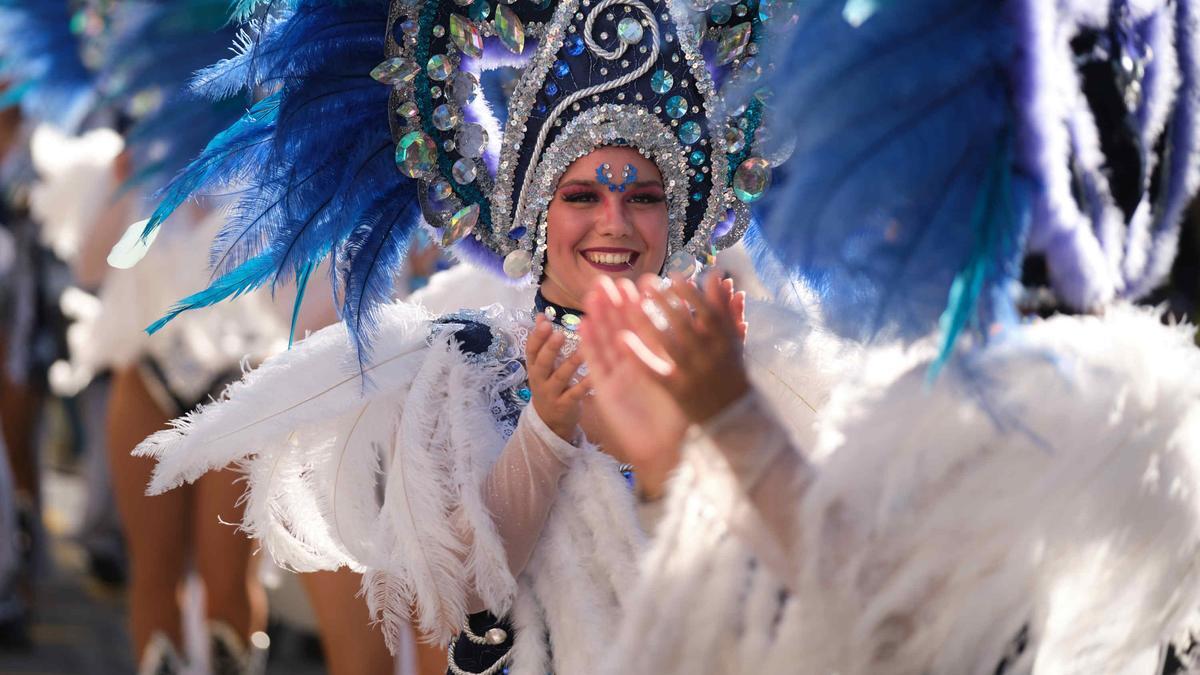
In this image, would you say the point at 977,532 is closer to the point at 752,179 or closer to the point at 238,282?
the point at 752,179

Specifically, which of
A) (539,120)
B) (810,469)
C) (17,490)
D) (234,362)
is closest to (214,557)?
(234,362)

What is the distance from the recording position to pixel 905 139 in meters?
1.60

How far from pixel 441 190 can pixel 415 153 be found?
88 mm

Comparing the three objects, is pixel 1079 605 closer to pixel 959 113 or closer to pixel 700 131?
pixel 959 113

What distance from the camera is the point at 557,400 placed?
7.42 ft

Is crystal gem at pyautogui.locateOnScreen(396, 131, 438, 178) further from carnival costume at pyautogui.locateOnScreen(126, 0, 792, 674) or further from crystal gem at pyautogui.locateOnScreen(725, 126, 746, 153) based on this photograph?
crystal gem at pyautogui.locateOnScreen(725, 126, 746, 153)

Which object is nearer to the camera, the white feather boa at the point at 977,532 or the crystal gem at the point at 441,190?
the white feather boa at the point at 977,532

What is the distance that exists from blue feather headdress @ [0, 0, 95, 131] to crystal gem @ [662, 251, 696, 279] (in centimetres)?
290

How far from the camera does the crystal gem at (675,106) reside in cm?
252

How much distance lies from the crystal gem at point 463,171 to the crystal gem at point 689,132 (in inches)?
16.2

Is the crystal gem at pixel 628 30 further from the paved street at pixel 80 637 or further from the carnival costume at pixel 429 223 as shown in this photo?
the paved street at pixel 80 637

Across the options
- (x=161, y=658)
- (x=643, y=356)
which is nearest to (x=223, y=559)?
(x=161, y=658)

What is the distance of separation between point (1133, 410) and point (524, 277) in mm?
1283

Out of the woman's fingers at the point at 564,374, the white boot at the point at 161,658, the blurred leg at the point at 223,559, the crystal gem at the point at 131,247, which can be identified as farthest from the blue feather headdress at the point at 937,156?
the white boot at the point at 161,658
